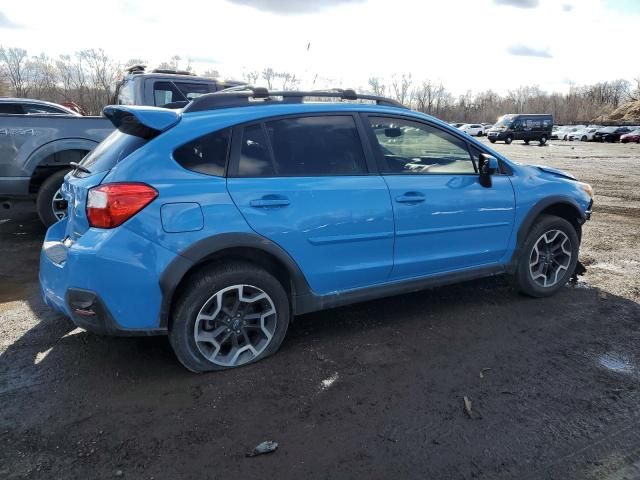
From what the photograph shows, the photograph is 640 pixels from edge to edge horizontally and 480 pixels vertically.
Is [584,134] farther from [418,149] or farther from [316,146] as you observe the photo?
[316,146]

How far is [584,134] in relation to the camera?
2020 inches

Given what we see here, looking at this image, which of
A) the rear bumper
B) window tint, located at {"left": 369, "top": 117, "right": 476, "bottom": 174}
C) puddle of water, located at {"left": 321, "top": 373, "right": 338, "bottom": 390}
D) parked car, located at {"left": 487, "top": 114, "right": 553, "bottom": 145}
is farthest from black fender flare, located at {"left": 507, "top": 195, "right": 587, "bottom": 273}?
parked car, located at {"left": 487, "top": 114, "right": 553, "bottom": 145}

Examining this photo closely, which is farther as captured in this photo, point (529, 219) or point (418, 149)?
point (529, 219)

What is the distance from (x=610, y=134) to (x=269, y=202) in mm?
55621

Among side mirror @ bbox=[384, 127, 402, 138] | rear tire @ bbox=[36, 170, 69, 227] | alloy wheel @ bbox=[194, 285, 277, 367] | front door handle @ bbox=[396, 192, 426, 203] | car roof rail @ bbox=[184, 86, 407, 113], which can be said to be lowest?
alloy wheel @ bbox=[194, 285, 277, 367]

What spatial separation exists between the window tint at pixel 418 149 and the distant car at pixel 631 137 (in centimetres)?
5066

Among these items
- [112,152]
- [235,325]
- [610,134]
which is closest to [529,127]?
[610,134]

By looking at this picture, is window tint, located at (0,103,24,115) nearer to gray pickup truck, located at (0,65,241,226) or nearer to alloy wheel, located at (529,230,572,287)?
gray pickup truck, located at (0,65,241,226)

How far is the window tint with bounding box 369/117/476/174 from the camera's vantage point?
3.80 meters

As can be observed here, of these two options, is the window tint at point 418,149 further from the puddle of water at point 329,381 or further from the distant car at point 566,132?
the distant car at point 566,132

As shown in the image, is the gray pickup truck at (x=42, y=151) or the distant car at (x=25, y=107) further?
the distant car at (x=25, y=107)

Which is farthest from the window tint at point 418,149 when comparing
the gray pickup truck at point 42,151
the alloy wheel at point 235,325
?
the gray pickup truck at point 42,151

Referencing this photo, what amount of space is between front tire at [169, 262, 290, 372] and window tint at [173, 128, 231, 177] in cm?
63

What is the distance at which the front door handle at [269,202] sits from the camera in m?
3.14
